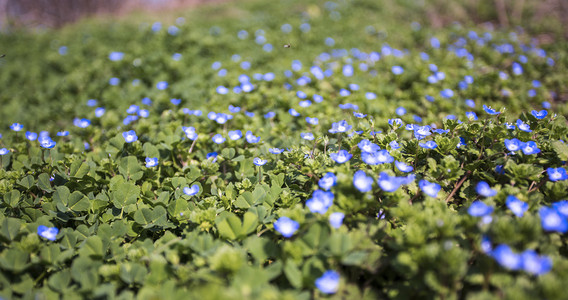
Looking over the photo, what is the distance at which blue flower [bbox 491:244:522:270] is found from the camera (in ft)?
4.39

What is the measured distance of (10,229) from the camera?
190 centimetres

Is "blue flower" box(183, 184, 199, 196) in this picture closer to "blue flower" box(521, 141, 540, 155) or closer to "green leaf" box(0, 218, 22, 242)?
"green leaf" box(0, 218, 22, 242)

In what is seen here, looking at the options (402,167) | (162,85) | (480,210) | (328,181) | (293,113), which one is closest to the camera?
(480,210)

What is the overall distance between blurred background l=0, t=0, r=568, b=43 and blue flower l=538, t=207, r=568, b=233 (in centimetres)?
564

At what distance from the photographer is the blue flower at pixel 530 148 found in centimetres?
201

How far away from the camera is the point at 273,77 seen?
404 cm

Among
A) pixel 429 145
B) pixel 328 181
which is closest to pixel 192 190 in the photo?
pixel 328 181

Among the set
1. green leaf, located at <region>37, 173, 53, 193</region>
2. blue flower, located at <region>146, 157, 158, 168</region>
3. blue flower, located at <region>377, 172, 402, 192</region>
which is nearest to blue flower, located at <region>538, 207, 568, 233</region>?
blue flower, located at <region>377, 172, 402, 192</region>

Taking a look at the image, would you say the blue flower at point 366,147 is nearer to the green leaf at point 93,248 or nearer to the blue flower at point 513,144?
the blue flower at point 513,144

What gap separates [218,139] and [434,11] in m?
6.98

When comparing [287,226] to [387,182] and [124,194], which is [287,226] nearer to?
[387,182]

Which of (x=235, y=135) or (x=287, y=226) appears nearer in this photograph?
(x=287, y=226)

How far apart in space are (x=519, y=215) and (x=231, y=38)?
4.93 metres

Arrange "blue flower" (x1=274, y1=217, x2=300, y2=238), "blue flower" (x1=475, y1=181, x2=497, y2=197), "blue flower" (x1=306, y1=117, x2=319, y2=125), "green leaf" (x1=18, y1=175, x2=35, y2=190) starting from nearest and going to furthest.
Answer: "blue flower" (x1=274, y1=217, x2=300, y2=238) < "blue flower" (x1=475, y1=181, x2=497, y2=197) < "green leaf" (x1=18, y1=175, x2=35, y2=190) < "blue flower" (x1=306, y1=117, x2=319, y2=125)
